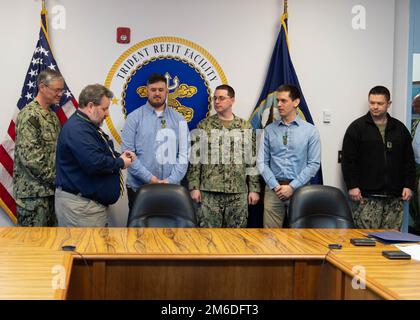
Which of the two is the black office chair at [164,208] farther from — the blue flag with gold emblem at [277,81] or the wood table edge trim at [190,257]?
the blue flag with gold emblem at [277,81]

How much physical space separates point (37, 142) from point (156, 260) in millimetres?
2020

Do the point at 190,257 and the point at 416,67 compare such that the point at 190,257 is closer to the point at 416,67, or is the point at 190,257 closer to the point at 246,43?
the point at 246,43

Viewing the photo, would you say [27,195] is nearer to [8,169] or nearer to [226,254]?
[8,169]

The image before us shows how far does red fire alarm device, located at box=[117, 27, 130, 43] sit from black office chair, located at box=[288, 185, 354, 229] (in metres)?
2.31

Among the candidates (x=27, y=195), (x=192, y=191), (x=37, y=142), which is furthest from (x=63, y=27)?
(x=192, y=191)

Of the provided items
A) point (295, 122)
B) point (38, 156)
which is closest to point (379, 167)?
point (295, 122)

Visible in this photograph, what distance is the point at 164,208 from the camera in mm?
3525

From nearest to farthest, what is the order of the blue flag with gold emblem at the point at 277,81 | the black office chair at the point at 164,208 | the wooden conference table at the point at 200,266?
the wooden conference table at the point at 200,266
the black office chair at the point at 164,208
the blue flag with gold emblem at the point at 277,81

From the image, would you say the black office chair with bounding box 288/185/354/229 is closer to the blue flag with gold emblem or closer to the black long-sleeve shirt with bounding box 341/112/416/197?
the black long-sleeve shirt with bounding box 341/112/416/197

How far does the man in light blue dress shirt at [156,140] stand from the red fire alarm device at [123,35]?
21.5 inches

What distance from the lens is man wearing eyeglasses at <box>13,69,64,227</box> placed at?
4242 millimetres

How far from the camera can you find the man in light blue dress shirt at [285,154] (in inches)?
183

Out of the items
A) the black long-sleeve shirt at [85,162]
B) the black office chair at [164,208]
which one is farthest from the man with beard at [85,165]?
the black office chair at [164,208]

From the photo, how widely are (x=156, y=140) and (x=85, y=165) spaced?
3.44 feet
